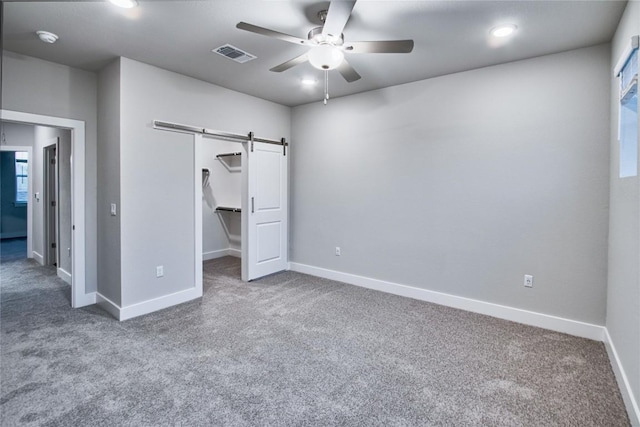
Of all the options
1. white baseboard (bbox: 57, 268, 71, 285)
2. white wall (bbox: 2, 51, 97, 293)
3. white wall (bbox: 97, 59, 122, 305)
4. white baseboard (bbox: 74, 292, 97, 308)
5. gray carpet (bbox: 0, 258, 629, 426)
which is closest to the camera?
gray carpet (bbox: 0, 258, 629, 426)

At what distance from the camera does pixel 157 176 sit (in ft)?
11.9

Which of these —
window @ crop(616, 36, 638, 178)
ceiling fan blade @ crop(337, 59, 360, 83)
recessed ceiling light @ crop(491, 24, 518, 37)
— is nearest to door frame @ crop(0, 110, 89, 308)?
ceiling fan blade @ crop(337, 59, 360, 83)

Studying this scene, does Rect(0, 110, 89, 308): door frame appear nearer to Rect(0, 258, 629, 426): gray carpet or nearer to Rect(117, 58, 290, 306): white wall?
Rect(0, 258, 629, 426): gray carpet

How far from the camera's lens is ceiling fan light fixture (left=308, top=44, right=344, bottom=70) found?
244 cm

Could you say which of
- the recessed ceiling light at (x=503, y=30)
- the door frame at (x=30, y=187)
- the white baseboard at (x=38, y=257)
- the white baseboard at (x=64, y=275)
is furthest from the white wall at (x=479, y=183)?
the door frame at (x=30, y=187)

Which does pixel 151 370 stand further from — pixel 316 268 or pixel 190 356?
pixel 316 268

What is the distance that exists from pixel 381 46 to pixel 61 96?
335 centimetres

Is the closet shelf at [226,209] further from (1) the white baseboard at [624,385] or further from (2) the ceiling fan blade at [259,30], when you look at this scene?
(1) the white baseboard at [624,385]

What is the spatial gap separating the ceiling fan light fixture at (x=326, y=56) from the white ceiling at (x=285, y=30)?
27cm

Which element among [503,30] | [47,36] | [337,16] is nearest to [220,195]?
[47,36]

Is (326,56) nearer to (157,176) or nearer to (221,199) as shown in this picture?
(157,176)

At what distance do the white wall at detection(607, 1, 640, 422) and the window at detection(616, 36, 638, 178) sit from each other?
9 cm

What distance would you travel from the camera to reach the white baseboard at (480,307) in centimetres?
306

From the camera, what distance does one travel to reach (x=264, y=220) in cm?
487
